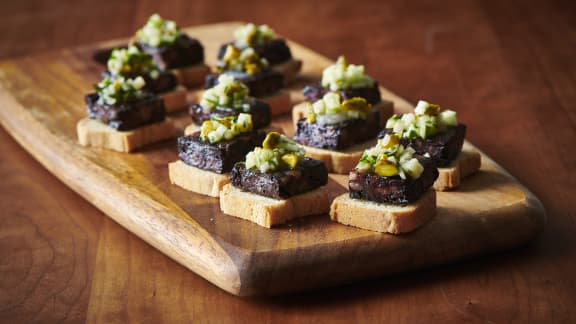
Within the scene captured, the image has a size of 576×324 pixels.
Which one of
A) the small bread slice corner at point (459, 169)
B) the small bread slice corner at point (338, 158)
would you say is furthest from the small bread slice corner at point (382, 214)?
the small bread slice corner at point (338, 158)

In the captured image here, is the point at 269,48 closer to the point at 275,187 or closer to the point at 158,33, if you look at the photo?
the point at 158,33

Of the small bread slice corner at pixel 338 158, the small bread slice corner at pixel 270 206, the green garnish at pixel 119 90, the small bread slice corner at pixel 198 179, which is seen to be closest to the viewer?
the small bread slice corner at pixel 270 206

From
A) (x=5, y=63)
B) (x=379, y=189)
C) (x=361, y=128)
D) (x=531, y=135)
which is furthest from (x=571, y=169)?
(x=5, y=63)

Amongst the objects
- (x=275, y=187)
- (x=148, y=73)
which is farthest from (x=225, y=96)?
(x=275, y=187)

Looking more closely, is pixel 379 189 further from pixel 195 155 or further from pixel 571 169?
pixel 571 169

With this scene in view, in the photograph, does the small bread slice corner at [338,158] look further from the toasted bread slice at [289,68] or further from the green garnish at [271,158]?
the toasted bread slice at [289,68]

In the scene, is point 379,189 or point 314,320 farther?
point 379,189
